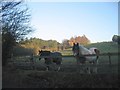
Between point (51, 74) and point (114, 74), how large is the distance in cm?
344

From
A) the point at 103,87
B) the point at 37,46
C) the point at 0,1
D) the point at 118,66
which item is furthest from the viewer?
the point at 37,46

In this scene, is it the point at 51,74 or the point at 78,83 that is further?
the point at 51,74

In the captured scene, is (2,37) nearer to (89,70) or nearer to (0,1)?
(0,1)

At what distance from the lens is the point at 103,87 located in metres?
12.7

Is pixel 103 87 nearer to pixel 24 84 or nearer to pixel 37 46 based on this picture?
pixel 24 84

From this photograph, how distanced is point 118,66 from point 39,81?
13.9 ft

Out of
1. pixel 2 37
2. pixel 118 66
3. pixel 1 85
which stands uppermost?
pixel 2 37

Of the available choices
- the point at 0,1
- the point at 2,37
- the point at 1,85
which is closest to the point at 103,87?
the point at 1,85

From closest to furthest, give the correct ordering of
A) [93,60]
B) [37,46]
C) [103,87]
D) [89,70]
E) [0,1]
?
1. [103,87]
2. [89,70]
3. [93,60]
4. [0,1]
5. [37,46]

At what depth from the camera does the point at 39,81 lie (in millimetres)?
14094

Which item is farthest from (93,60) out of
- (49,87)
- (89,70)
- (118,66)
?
(49,87)

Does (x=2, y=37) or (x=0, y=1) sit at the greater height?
(x=0, y=1)

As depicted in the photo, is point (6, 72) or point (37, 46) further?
point (37, 46)

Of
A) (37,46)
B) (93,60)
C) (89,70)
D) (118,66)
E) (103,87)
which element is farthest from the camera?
(37,46)
